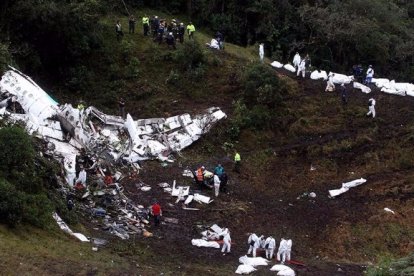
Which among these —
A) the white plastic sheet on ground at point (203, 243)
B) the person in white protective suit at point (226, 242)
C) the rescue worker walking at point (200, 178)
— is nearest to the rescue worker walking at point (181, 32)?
the rescue worker walking at point (200, 178)

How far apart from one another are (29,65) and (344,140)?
662 inches

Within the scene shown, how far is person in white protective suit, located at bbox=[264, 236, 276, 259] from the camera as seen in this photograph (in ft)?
70.5

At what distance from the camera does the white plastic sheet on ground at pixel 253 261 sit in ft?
67.8

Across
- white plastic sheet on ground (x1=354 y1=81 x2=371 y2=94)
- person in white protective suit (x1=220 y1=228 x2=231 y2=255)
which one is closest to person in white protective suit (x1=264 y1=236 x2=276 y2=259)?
person in white protective suit (x1=220 y1=228 x2=231 y2=255)

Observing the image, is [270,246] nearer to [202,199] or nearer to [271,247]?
[271,247]

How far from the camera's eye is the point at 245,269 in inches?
784

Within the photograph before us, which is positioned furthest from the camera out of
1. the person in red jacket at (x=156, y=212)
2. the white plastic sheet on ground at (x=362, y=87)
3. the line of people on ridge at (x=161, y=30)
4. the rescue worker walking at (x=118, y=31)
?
the rescue worker walking at (x=118, y=31)

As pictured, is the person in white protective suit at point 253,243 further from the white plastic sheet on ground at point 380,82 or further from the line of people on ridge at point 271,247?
the white plastic sheet on ground at point 380,82

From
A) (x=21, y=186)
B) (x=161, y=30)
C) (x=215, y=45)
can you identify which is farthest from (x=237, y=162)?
(x=21, y=186)

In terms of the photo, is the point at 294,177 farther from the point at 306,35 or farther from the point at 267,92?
the point at 306,35

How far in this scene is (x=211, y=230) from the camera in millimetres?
23484

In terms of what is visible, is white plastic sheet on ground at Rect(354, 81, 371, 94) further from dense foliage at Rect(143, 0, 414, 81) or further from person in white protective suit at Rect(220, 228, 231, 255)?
person in white protective suit at Rect(220, 228, 231, 255)

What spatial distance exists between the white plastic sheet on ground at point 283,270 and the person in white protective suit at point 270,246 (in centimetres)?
112

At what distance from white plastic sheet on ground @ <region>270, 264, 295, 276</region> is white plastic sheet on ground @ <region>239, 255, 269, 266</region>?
547mm
